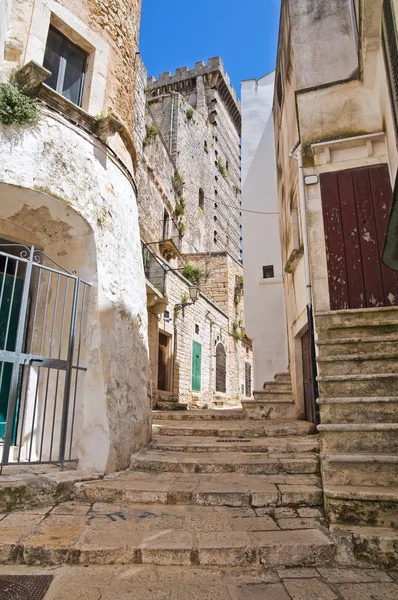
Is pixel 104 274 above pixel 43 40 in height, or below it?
below

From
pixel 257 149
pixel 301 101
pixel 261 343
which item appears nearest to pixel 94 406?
pixel 301 101

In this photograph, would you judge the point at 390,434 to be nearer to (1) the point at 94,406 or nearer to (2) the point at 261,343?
(1) the point at 94,406

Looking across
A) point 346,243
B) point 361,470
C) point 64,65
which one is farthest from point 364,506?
point 64,65

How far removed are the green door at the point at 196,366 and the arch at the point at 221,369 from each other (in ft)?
7.28

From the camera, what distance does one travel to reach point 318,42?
6.28 meters

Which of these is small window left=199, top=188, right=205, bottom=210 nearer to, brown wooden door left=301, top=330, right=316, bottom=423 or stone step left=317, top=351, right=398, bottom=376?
brown wooden door left=301, top=330, right=316, bottom=423

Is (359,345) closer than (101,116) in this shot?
Yes

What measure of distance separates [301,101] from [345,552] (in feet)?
19.4

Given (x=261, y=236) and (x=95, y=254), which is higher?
(x=261, y=236)

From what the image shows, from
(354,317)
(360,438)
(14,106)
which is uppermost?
(14,106)

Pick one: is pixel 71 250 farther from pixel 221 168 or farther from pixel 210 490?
pixel 221 168

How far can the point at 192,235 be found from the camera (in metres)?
24.8

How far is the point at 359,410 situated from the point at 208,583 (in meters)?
1.75

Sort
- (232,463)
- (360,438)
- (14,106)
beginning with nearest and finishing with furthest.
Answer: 1. (360,438)
2. (232,463)
3. (14,106)
